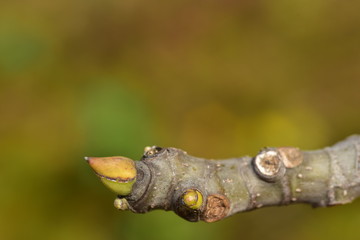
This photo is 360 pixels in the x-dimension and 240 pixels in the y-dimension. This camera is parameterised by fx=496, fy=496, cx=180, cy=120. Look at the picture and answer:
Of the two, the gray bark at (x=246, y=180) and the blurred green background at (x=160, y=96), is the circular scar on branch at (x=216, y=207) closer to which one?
the gray bark at (x=246, y=180)

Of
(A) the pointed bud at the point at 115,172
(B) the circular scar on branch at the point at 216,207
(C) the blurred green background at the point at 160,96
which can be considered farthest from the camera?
(C) the blurred green background at the point at 160,96

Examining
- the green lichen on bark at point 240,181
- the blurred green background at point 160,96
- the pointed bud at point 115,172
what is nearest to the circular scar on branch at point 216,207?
the green lichen on bark at point 240,181

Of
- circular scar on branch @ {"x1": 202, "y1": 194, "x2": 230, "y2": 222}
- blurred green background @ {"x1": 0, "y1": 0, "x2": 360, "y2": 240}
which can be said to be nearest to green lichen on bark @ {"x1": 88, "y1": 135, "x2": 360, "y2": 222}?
circular scar on branch @ {"x1": 202, "y1": 194, "x2": 230, "y2": 222}

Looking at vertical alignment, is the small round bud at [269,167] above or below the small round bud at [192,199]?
above

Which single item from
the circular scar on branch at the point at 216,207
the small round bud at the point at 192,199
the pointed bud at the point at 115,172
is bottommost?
the circular scar on branch at the point at 216,207

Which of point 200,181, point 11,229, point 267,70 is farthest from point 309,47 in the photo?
point 200,181

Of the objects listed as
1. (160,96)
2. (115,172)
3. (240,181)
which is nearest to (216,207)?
(240,181)

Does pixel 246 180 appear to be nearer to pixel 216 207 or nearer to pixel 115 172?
pixel 216 207

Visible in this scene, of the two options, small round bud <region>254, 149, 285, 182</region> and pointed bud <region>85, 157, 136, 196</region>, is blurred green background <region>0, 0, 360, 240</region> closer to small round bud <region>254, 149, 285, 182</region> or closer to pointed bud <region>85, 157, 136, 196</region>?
small round bud <region>254, 149, 285, 182</region>

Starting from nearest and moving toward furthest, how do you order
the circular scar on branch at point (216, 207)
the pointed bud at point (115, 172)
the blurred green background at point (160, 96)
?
the pointed bud at point (115, 172) < the circular scar on branch at point (216, 207) < the blurred green background at point (160, 96)
